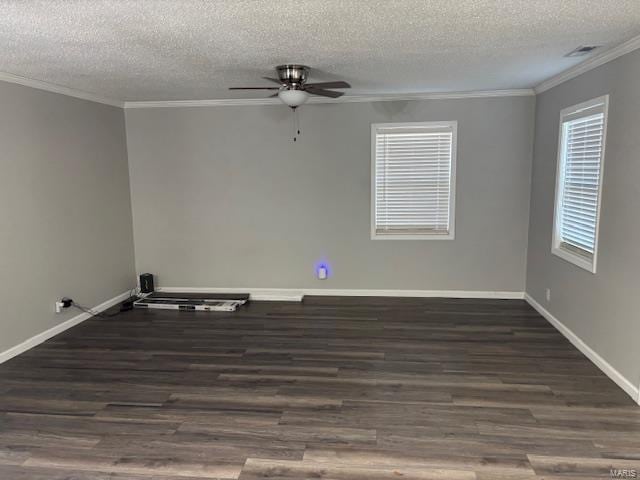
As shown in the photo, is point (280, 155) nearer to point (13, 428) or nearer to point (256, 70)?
point (256, 70)

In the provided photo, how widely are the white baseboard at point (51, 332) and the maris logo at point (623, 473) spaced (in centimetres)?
439

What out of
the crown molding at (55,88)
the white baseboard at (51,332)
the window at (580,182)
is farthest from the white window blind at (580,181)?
the white baseboard at (51,332)

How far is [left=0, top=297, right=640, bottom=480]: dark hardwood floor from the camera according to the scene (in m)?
2.39

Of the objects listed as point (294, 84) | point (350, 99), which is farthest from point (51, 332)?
point (350, 99)

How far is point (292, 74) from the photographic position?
140 inches

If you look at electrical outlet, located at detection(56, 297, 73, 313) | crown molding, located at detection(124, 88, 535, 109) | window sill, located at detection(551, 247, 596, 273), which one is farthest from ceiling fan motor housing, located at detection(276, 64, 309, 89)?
electrical outlet, located at detection(56, 297, 73, 313)

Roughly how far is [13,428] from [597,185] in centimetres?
444

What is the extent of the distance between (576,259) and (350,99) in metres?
2.87

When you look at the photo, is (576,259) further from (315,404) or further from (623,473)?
(315,404)

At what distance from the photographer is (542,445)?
98.6 inches

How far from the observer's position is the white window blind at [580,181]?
11.5 ft

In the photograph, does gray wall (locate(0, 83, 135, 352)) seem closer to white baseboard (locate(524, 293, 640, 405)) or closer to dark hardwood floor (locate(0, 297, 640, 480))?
dark hardwood floor (locate(0, 297, 640, 480))

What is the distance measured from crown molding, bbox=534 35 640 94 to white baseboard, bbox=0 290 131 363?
207 inches

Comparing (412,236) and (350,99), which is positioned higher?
(350,99)
